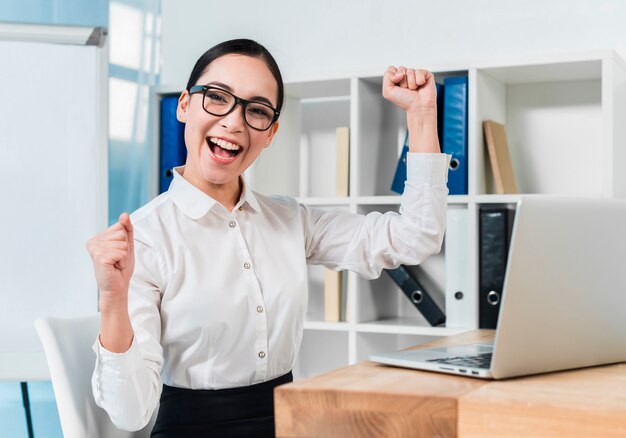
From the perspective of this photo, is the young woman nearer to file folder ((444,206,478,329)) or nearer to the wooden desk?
the wooden desk

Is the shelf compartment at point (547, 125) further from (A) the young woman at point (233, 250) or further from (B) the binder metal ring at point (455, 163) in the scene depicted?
(A) the young woman at point (233, 250)

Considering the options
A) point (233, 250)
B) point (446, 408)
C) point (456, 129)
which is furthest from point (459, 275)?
point (446, 408)

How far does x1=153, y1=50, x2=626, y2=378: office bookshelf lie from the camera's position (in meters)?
2.48

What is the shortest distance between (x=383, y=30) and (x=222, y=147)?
4.76 ft

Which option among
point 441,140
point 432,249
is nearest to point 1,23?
point 441,140

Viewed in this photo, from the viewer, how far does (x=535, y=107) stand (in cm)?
272

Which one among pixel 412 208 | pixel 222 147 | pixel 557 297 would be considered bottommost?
pixel 557 297

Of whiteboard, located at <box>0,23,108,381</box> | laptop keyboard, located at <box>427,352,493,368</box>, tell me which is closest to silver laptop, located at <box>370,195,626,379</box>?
laptop keyboard, located at <box>427,352,493,368</box>

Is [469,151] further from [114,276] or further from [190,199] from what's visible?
[114,276]

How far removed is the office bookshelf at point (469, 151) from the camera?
8.14 ft

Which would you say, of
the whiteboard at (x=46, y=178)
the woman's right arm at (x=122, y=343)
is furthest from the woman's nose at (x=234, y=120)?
the whiteboard at (x=46, y=178)

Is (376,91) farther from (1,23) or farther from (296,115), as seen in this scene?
(1,23)

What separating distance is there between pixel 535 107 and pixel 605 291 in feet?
5.17

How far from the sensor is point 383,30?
A: 2936 mm
